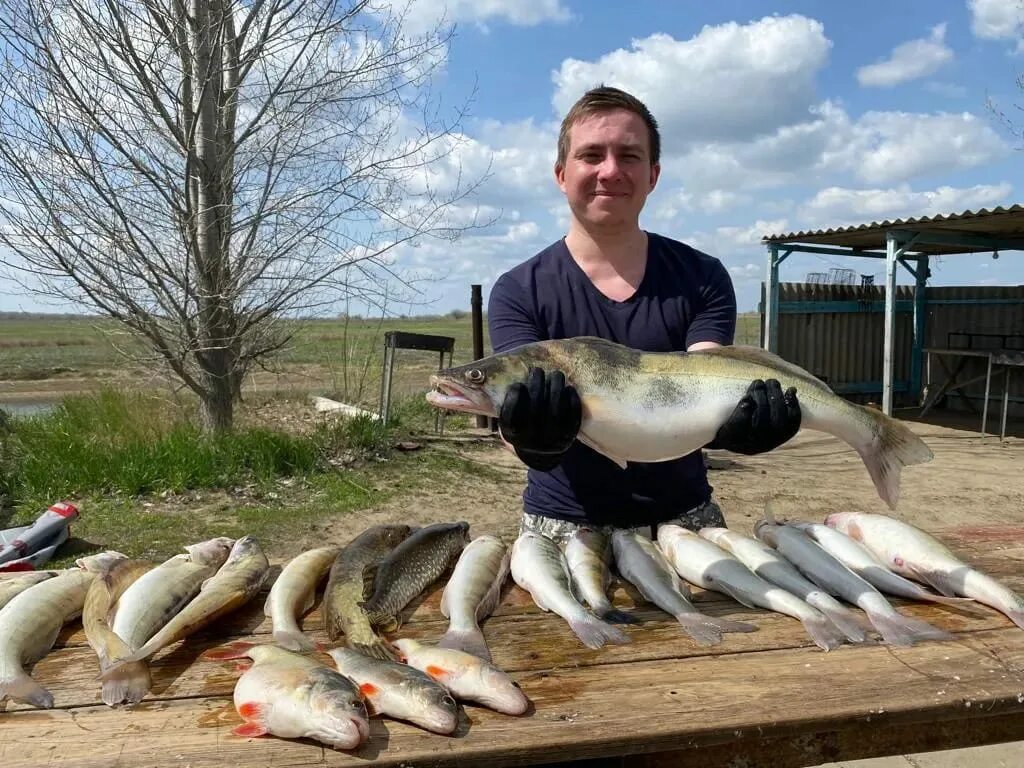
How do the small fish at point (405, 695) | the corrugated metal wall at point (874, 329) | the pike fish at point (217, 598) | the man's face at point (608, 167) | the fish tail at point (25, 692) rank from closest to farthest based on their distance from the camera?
the small fish at point (405, 695) → the fish tail at point (25, 692) → the pike fish at point (217, 598) → the man's face at point (608, 167) → the corrugated metal wall at point (874, 329)

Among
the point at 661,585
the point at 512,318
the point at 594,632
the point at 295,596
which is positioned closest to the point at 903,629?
the point at 661,585

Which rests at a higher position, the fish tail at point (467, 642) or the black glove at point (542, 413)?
the black glove at point (542, 413)

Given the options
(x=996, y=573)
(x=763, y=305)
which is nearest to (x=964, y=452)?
(x=763, y=305)

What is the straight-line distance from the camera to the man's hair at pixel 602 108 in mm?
2871

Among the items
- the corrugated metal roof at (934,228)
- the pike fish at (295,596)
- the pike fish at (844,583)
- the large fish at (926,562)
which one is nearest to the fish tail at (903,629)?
the pike fish at (844,583)

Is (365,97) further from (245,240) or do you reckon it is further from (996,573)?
(996,573)

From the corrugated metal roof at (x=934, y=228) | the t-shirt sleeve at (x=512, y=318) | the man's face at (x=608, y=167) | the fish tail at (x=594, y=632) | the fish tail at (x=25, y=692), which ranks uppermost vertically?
the corrugated metal roof at (x=934, y=228)

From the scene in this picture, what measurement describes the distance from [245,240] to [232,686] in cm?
789

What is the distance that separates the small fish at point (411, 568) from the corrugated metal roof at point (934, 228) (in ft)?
35.6

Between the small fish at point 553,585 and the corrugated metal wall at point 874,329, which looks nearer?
the small fish at point 553,585

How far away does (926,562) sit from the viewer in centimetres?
289

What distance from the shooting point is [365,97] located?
9023 mm

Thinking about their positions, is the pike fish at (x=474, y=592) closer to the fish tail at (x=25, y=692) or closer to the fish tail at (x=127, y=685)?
the fish tail at (x=127, y=685)

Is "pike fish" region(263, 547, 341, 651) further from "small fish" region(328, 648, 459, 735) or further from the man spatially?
the man
